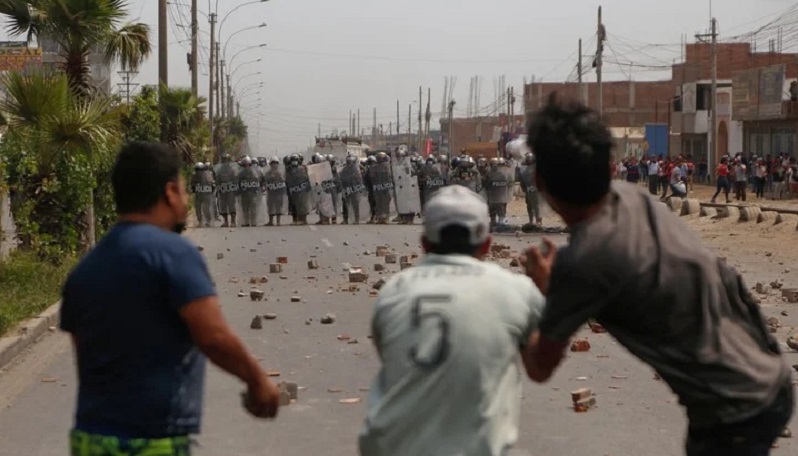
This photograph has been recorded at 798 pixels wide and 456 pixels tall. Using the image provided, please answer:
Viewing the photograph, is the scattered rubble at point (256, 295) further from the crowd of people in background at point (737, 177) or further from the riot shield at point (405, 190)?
the crowd of people in background at point (737, 177)

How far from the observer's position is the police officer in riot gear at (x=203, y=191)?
36406 mm

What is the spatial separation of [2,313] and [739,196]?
40.5 metres

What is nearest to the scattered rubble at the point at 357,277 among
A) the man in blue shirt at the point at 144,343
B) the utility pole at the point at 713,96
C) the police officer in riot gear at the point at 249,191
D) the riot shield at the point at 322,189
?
the man in blue shirt at the point at 144,343

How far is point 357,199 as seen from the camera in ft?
125

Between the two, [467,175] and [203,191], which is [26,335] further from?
[203,191]

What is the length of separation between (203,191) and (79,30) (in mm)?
16633

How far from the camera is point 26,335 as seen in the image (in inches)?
525

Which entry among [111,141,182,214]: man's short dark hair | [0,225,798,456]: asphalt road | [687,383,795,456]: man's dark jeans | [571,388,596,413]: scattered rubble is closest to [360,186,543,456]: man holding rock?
[687,383,795,456]: man's dark jeans

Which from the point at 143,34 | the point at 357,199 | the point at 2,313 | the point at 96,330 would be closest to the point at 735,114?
the point at 357,199

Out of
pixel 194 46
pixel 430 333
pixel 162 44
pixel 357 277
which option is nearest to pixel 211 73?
pixel 194 46

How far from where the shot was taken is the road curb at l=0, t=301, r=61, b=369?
488 inches

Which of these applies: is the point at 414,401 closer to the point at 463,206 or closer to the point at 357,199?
the point at 463,206

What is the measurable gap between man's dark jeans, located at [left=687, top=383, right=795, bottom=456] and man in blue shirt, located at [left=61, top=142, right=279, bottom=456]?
4.46ft

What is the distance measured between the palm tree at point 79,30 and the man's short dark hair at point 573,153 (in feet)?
53.9
